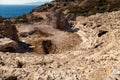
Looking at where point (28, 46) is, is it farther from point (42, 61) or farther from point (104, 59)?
point (104, 59)

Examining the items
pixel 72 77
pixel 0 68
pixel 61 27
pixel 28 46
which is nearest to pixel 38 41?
pixel 28 46

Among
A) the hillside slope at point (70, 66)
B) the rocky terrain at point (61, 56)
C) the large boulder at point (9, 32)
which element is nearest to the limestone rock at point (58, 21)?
the rocky terrain at point (61, 56)

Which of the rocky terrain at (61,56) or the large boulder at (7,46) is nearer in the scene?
the rocky terrain at (61,56)

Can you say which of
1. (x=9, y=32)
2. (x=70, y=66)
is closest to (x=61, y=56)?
(x=70, y=66)

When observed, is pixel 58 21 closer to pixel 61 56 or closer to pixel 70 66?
pixel 61 56

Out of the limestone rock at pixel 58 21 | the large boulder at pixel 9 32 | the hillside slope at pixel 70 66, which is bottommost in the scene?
the limestone rock at pixel 58 21

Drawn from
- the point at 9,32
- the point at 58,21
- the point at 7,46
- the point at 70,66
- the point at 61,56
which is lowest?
the point at 58,21

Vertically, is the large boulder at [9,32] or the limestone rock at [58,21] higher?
the large boulder at [9,32]

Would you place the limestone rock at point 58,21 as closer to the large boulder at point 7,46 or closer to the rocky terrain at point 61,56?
the rocky terrain at point 61,56

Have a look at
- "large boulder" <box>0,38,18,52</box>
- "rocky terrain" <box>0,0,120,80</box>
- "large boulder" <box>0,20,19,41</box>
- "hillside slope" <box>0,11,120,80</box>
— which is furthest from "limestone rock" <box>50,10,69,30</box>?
"hillside slope" <box>0,11,120,80</box>

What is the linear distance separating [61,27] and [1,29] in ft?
34.3

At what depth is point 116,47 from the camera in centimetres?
2664

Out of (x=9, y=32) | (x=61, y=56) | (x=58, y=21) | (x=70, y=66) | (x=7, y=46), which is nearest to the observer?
(x=70, y=66)

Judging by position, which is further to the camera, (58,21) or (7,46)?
(58,21)
